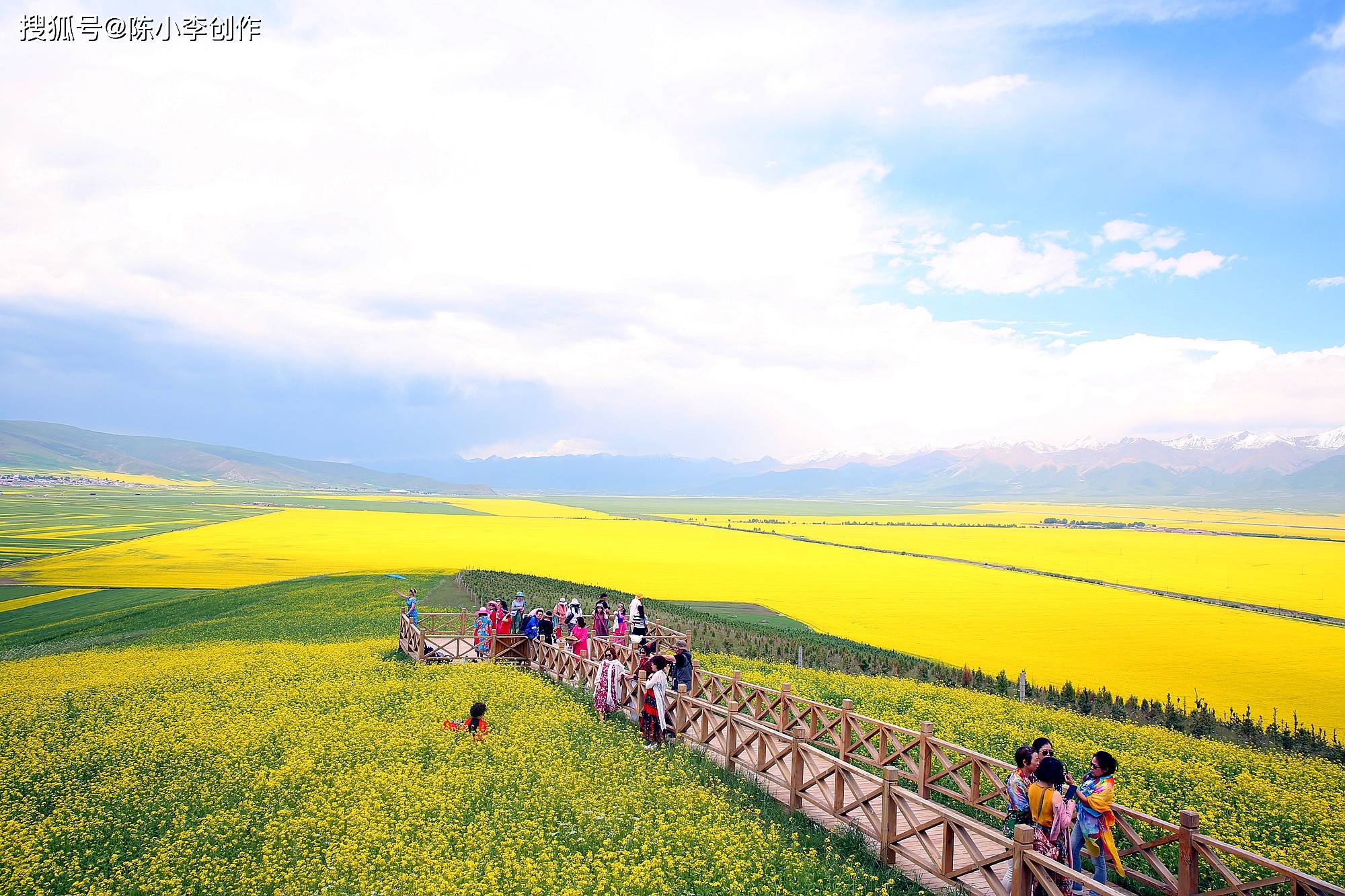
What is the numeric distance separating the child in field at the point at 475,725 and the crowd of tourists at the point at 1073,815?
1091 centimetres

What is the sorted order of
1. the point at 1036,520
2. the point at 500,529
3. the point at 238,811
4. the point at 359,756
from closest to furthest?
1. the point at 238,811
2. the point at 359,756
3. the point at 500,529
4. the point at 1036,520

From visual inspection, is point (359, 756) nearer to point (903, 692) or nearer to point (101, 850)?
point (101, 850)

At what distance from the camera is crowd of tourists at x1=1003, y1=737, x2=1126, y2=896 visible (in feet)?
32.1

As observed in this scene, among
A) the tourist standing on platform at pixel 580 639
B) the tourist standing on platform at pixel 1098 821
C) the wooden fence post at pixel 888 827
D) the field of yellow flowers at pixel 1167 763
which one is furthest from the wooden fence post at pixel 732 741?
the tourist standing on platform at pixel 580 639

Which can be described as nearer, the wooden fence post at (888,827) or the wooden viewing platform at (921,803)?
the wooden viewing platform at (921,803)

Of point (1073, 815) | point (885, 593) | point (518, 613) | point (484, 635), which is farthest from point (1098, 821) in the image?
point (885, 593)

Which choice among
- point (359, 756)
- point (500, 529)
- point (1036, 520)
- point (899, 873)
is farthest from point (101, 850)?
point (1036, 520)

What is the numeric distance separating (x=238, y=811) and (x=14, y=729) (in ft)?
33.9

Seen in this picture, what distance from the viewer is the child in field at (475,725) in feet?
55.2

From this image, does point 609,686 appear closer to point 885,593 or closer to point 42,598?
point 885,593

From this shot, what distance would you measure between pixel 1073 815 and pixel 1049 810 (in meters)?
0.33

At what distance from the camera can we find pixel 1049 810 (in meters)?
10.1

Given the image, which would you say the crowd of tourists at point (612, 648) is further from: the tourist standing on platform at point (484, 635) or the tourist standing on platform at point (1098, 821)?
the tourist standing on platform at point (1098, 821)

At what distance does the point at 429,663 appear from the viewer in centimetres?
2605
